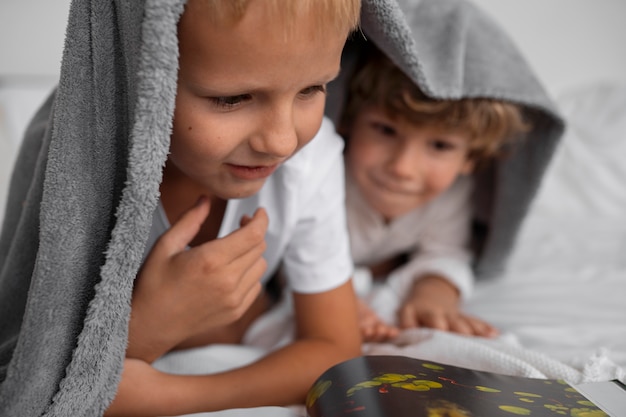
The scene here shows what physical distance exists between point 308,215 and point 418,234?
42cm

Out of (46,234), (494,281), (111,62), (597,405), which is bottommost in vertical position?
(494,281)

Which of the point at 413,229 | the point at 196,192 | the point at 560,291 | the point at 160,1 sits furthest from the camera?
the point at 413,229

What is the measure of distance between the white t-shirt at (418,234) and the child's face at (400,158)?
9 cm

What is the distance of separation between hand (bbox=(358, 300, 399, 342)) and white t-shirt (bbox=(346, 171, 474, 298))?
15 cm

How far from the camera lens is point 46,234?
1.77 feet

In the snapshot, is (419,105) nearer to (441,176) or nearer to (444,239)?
(441,176)

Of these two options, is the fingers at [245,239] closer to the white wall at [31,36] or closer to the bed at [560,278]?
the bed at [560,278]

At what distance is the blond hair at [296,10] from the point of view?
1.55 ft

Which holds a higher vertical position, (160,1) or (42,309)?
(160,1)

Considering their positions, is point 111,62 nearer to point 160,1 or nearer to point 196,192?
point 160,1

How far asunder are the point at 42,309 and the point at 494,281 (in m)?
0.76

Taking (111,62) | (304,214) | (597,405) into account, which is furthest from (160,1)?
(597,405)

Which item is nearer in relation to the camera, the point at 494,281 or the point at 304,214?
the point at 304,214

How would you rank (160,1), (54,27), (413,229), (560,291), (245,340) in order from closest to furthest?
(160,1) < (245,340) < (560,291) < (413,229) < (54,27)
